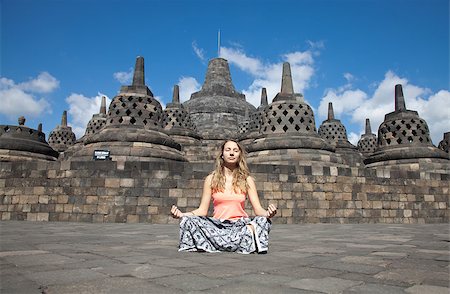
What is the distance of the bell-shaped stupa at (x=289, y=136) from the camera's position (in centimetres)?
1173

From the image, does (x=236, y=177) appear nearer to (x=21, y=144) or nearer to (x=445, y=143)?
(x=21, y=144)

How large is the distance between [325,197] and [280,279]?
7.87 metres

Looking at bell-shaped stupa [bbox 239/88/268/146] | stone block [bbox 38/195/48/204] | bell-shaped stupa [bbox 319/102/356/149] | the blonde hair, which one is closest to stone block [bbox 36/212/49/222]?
stone block [bbox 38/195/48/204]

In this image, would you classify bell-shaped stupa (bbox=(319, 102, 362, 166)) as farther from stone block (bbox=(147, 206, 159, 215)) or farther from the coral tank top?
the coral tank top

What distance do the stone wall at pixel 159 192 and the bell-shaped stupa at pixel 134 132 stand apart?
6.56 ft

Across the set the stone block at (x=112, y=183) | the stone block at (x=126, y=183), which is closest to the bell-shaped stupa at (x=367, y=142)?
the stone block at (x=126, y=183)

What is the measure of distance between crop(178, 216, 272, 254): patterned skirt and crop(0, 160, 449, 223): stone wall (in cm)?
540

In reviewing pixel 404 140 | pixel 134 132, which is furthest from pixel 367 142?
pixel 134 132

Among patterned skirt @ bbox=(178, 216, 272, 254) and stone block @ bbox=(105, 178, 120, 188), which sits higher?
stone block @ bbox=(105, 178, 120, 188)

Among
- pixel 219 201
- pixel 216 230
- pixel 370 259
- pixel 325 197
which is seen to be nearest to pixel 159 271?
pixel 216 230

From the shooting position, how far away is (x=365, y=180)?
10125 millimetres

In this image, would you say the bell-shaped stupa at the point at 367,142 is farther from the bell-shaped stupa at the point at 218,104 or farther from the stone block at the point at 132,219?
the stone block at the point at 132,219

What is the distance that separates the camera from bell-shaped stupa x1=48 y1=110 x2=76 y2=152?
23.7 m

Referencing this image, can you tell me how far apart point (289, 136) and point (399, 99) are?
6501 millimetres
